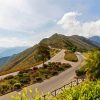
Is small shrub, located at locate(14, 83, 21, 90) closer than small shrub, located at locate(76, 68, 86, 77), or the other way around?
small shrub, located at locate(14, 83, 21, 90)

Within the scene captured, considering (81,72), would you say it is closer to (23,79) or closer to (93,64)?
(23,79)

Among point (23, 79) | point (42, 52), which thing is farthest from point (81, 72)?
point (42, 52)

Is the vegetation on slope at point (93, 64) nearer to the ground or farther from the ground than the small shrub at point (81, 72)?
farther from the ground

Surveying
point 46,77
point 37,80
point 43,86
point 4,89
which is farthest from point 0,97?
point 46,77

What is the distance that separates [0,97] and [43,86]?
1004cm

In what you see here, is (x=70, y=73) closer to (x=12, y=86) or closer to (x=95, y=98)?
(x=12, y=86)

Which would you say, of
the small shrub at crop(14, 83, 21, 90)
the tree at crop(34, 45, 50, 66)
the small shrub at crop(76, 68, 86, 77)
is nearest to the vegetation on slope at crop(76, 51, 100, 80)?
the small shrub at crop(14, 83, 21, 90)

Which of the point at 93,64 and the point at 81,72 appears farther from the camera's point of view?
the point at 81,72

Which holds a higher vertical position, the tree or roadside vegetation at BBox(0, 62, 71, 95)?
the tree

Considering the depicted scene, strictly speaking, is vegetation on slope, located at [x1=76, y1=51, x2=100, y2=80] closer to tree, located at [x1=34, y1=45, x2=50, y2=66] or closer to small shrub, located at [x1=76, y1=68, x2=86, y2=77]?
small shrub, located at [x1=76, y1=68, x2=86, y2=77]

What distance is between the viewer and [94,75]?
39344mm

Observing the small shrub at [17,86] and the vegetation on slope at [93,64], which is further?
the small shrub at [17,86]

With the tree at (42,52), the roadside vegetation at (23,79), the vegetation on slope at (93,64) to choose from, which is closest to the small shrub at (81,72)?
the roadside vegetation at (23,79)

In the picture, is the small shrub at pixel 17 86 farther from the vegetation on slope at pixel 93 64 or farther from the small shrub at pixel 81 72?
the small shrub at pixel 81 72
